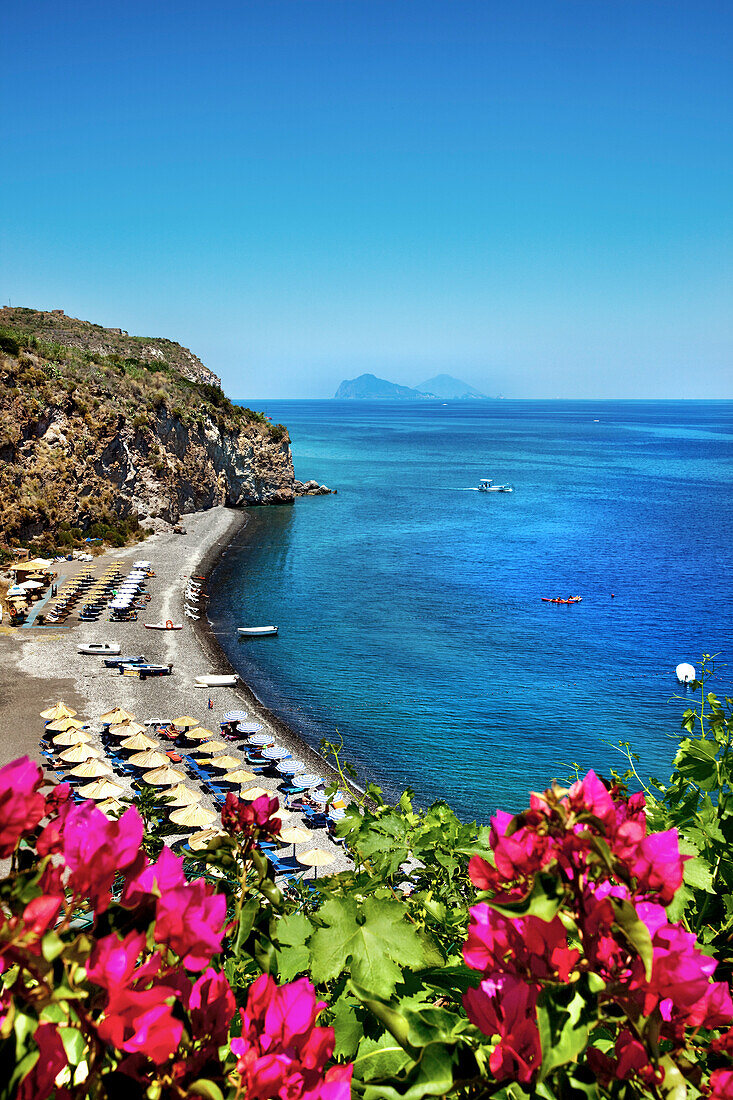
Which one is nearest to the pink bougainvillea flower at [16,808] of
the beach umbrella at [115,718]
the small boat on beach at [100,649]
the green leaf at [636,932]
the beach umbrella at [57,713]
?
the green leaf at [636,932]

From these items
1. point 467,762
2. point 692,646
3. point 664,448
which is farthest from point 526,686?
point 664,448

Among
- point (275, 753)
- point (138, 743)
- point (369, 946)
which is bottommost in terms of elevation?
point (275, 753)

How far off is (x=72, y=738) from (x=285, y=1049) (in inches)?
968

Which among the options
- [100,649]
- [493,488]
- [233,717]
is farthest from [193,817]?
[493,488]

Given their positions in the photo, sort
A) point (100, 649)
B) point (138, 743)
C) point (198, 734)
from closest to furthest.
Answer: point (138, 743) → point (198, 734) → point (100, 649)

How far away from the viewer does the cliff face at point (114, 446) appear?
165 feet

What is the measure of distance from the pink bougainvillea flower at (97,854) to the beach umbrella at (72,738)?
79.4 feet

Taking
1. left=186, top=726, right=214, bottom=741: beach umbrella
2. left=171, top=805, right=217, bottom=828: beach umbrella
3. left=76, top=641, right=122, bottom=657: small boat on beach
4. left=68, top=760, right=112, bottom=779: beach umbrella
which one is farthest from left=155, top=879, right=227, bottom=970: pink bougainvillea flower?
left=76, top=641, right=122, bottom=657: small boat on beach

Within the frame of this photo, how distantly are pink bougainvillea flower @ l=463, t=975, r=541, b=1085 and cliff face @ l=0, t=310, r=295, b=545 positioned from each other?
51.8 metres

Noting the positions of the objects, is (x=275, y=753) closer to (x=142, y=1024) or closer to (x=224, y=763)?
(x=224, y=763)

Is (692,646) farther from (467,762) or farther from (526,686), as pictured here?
(467,762)

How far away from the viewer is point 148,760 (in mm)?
22734

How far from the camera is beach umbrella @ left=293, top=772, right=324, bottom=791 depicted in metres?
22.5

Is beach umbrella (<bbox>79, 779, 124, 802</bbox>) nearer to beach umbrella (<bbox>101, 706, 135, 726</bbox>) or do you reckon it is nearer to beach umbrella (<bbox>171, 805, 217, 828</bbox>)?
beach umbrella (<bbox>171, 805, 217, 828</bbox>)
